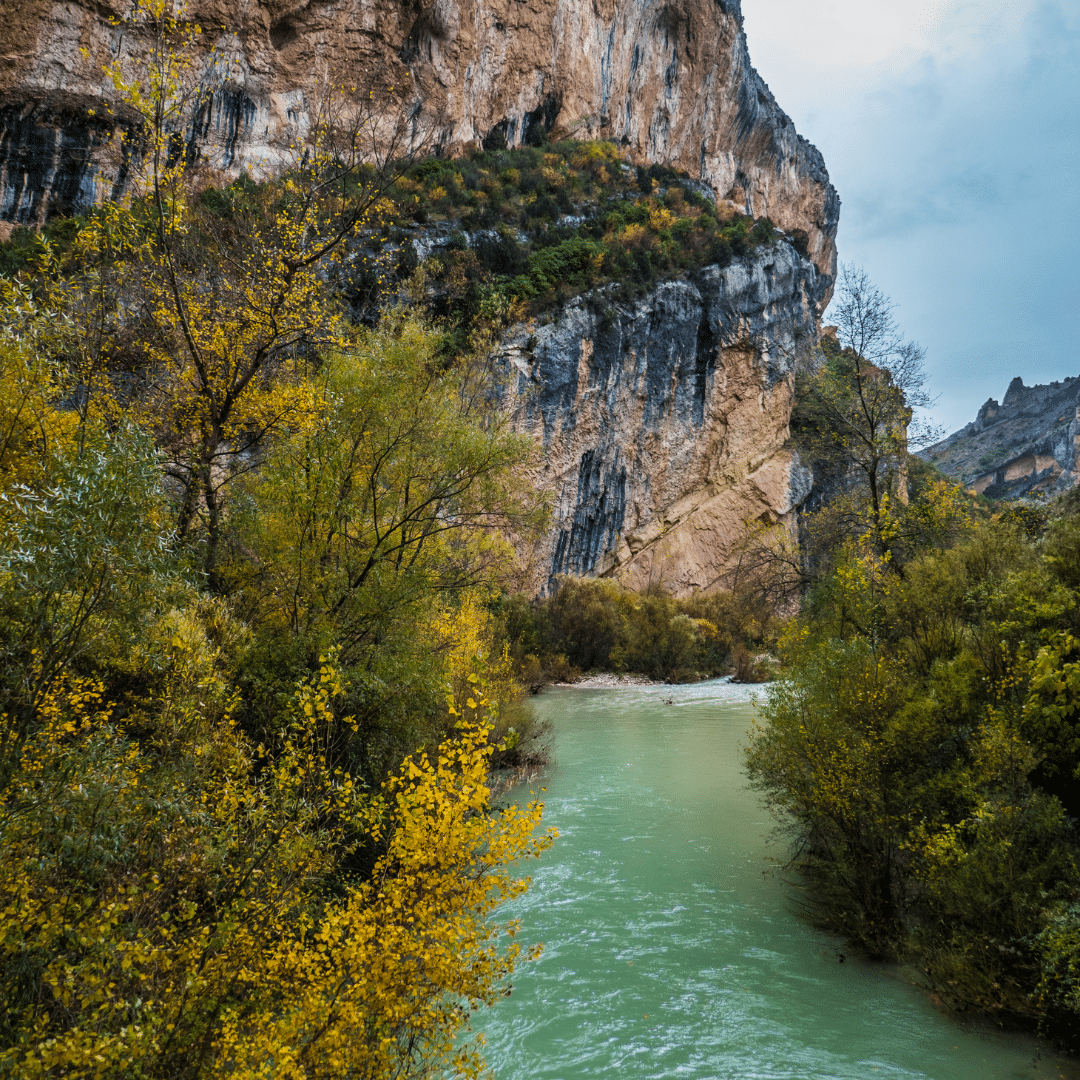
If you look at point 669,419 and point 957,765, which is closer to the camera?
point 957,765

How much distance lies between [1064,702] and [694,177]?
64.8 metres

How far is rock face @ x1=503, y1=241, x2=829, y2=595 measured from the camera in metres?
38.7

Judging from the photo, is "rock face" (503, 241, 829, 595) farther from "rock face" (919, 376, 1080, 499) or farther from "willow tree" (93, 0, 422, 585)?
"rock face" (919, 376, 1080, 499)

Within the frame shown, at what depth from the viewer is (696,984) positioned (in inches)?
228

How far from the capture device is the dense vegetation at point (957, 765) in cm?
457

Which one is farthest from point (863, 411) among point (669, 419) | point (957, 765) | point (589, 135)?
point (589, 135)

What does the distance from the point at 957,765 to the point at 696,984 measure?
3.28 meters

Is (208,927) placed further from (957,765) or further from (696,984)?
(957,765)

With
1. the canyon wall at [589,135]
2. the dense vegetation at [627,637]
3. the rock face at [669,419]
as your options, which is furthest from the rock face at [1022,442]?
the dense vegetation at [627,637]

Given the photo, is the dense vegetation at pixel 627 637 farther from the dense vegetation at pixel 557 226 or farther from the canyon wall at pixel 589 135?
the dense vegetation at pixel 557 226

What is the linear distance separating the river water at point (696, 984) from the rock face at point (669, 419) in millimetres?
28617

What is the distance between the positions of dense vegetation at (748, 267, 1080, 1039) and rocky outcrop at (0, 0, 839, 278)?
29.8ft

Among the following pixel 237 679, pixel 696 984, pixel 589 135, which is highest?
pixel 589 135

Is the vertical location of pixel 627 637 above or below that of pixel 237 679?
below
